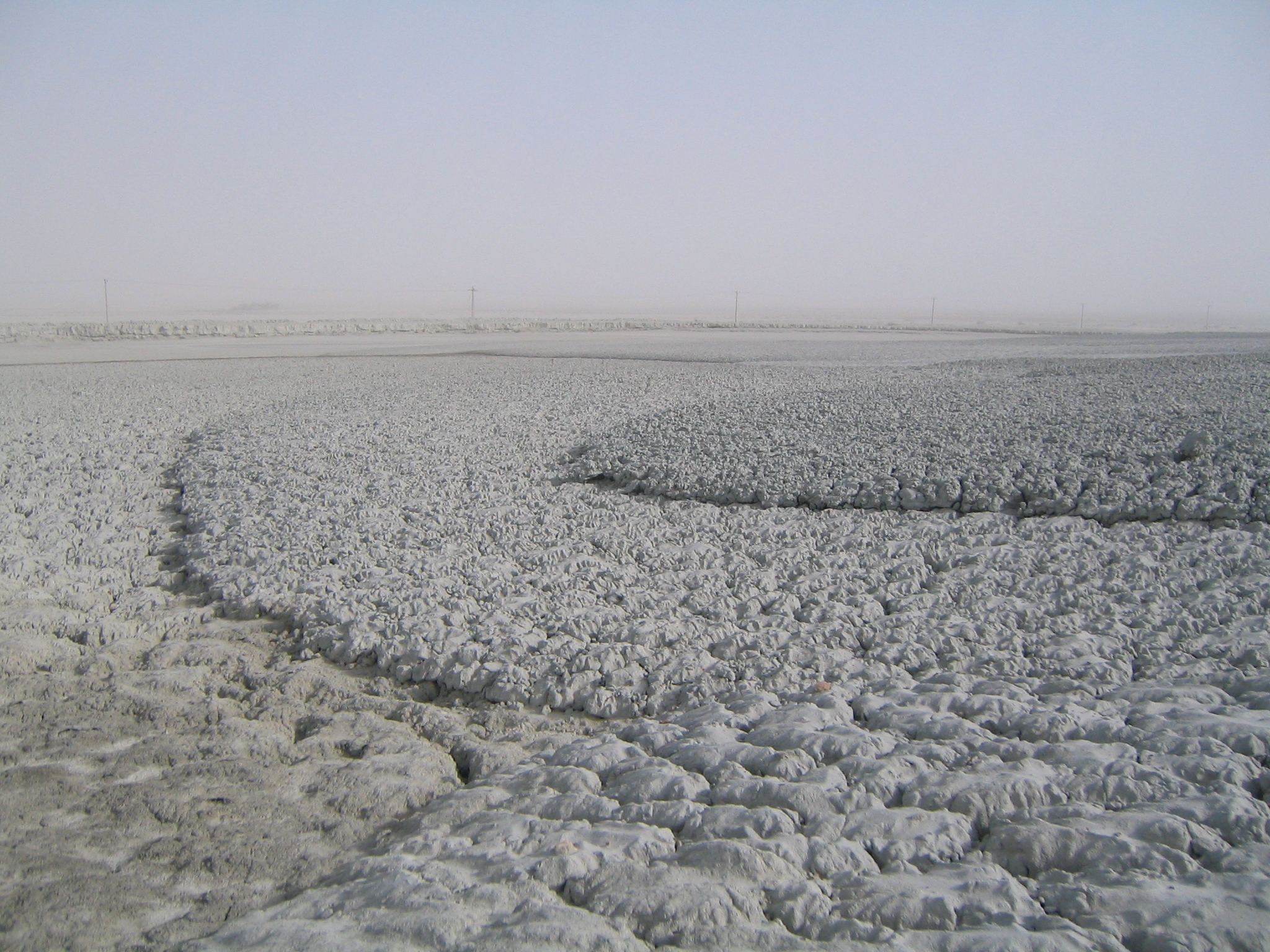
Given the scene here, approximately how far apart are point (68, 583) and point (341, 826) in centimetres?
378

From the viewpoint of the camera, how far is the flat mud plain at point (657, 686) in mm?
2668

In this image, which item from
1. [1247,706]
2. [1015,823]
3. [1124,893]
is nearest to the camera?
[1124,893]

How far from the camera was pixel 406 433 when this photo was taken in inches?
401

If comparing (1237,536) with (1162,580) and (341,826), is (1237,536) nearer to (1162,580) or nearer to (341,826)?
(1162,580)

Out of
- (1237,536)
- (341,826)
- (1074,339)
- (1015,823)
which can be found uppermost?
(1074,339)

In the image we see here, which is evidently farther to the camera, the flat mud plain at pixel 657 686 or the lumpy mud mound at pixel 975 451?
the lumpy mud mound at pixel 975 451

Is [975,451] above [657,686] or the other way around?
above

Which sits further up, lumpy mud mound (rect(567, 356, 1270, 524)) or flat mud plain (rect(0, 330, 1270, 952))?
lumpy mud mound (rect(567, 356, 1270, 524))

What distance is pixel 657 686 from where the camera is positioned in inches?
170

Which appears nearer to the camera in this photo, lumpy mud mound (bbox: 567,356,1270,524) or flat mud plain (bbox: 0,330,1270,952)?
flat mud plain (bbox: 0,330,1270,952)

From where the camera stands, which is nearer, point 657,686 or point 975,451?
point 657,686

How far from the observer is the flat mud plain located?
267 cm

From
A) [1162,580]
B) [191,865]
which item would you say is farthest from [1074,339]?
[191,865]

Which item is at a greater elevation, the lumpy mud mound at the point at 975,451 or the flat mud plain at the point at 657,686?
the lumpy mud mound at the point at 975,451
